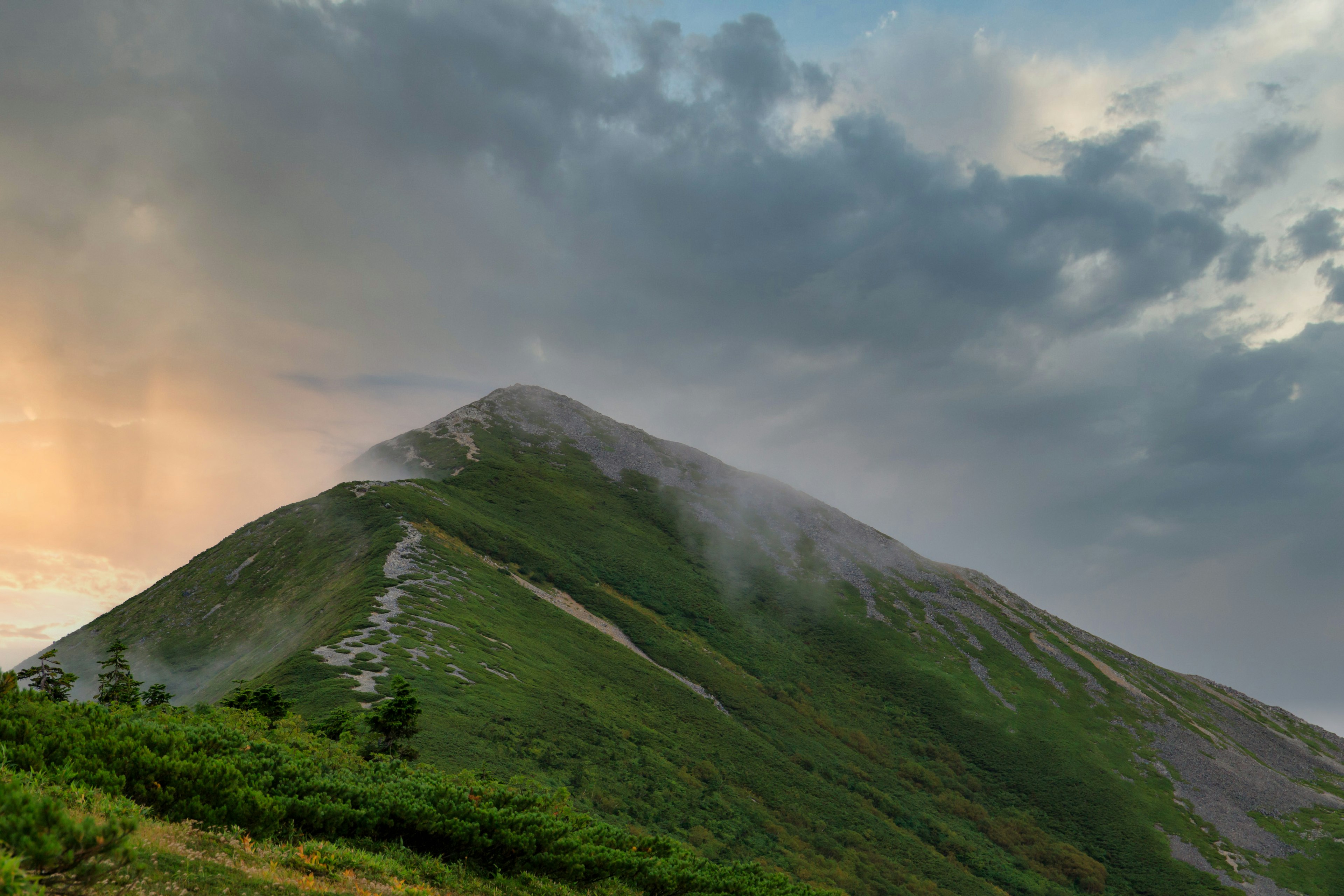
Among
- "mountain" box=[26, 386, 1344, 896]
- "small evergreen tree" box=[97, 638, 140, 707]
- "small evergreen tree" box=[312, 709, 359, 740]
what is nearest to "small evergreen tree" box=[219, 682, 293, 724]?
"small evergreen tree" box=[312, 709, 359, 740]

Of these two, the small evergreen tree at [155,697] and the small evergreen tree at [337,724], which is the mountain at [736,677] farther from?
the small evergreen tree at [155,697]

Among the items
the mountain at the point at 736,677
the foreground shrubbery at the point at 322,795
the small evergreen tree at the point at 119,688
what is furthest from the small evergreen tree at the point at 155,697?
the foreground shrubbery at the point at 322,795

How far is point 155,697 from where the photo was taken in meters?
36.1

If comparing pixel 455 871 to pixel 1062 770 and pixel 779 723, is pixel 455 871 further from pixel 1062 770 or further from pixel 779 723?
pixel 1062 770

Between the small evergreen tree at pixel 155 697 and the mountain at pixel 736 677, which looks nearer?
the small evergreen tree at pixel 155 697

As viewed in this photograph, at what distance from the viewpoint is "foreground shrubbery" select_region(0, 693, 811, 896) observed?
1481cm

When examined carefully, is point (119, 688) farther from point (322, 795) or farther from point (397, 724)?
point (322, 795)

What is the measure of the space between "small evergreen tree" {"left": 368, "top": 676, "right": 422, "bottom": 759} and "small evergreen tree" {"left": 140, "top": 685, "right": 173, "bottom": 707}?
12565 millimetres

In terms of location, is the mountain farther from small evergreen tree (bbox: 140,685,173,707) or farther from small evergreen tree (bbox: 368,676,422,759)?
small evergreen tree (bbox: 140,685,173,707)

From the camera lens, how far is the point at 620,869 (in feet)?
67.1

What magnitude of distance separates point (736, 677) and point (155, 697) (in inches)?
2546

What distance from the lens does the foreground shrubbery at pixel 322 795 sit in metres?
14.8

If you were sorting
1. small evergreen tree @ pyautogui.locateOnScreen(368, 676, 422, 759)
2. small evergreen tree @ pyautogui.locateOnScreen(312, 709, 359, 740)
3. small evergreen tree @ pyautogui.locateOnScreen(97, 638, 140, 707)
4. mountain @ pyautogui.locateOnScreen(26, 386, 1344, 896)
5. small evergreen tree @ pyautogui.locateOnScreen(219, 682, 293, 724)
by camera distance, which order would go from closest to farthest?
small evergreen tree @ pyautogui.locateOnScreen(312, 709, 359, 740)
small evergreen tree @ pyautogui.locateOnScreen(368, 676, 422, 759)
small evergreen tree @ pyautogui.locateOnScreen(219, 682, 293, 724)
small evergreen tree @ pyautogui.locateOnScreen(97, 638, 140, 707)
mountain @ pyautogui.locateOnScreen(26, 386, 1344, 896)

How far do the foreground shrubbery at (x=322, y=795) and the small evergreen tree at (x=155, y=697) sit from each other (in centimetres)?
1271
